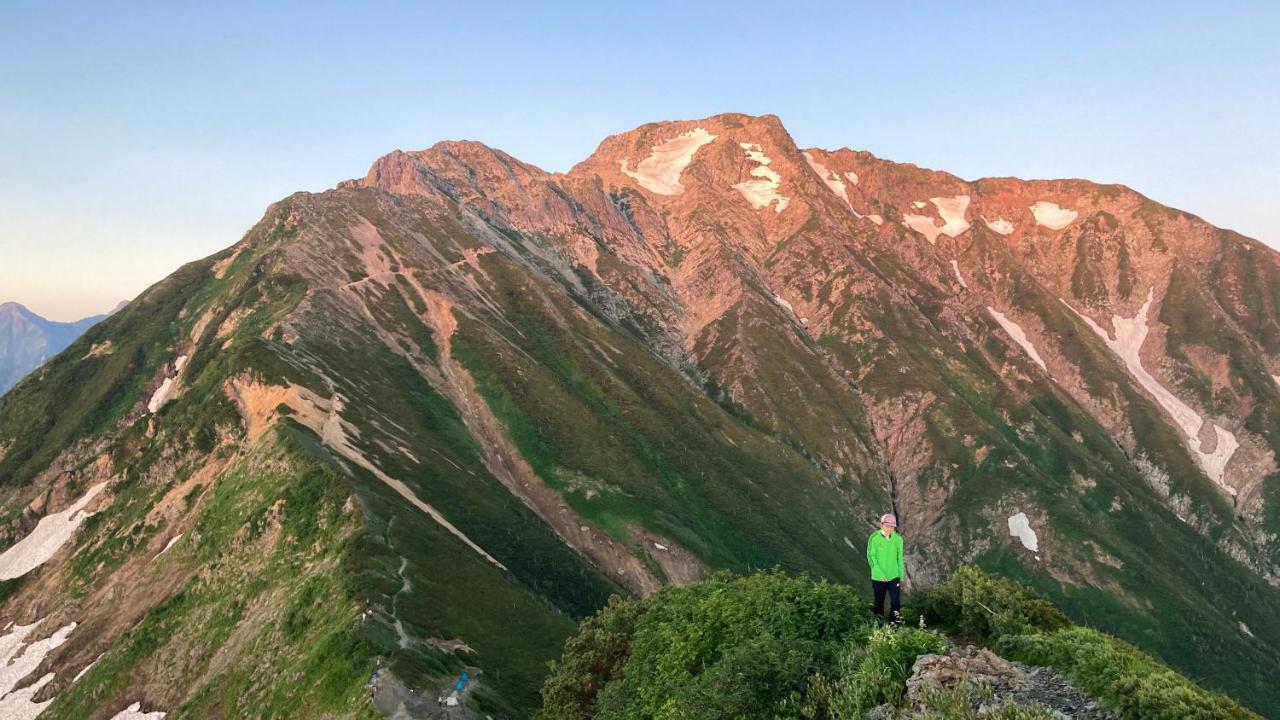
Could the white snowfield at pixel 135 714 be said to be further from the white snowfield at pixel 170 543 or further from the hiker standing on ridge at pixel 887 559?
the hiker standing on ridge at pixel 887 559

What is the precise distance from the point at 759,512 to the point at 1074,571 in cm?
8591

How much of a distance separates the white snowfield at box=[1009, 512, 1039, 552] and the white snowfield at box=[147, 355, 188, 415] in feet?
701

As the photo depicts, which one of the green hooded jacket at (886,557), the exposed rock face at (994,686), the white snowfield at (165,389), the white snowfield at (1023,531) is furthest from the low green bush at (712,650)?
the white snowfield at (1023,531)

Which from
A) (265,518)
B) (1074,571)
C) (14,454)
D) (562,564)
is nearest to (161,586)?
(265,518)

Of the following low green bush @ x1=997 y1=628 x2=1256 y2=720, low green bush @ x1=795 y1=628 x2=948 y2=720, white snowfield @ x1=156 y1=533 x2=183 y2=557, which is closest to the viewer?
low green bush @ x1=997 y1=628 x2=1256 y2=720

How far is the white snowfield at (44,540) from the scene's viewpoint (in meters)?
106

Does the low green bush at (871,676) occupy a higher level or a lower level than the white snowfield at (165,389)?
lower

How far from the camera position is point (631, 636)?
126ft

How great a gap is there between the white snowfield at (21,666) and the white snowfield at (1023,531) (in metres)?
203

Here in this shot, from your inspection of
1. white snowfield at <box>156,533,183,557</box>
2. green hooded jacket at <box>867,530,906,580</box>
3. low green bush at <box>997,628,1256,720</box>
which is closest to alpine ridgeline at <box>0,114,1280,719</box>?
white snowfield at <box>156,533,183,557</box>

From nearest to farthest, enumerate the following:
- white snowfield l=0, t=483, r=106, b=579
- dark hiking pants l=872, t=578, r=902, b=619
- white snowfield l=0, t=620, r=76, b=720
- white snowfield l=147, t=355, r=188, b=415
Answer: dark hiking pants l=872, t=578, r=902, b=619
white snowfield l=0, t=620, r=76, b=720
white snowfield l=0, t=483, r=106, b=579
white snowfield l=147, t=355, r=188, b=415

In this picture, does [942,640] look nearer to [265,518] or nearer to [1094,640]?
[1094,640]

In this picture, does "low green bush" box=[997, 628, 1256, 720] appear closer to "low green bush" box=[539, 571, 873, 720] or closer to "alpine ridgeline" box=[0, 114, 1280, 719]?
"low green bush" box=[539, 571, 873, 720]

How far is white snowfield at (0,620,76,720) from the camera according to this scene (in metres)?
71.9
